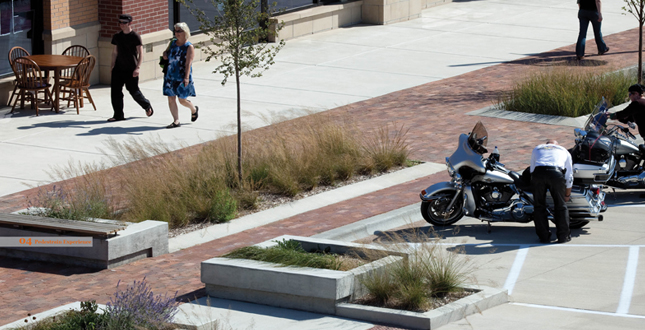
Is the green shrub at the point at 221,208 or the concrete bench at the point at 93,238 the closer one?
the concrete bench at the point at 93,238

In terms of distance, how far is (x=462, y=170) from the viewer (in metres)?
11.3

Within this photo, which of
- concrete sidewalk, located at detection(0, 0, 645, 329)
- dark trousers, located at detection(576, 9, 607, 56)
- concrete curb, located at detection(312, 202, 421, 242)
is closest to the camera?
concrete sidewalk, located at detection(0, 0, 645, 329)

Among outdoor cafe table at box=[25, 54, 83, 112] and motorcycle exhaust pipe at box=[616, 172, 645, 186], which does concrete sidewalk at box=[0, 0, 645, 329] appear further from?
motorcycle exhaust pipe at box=[616, 172, 645, 186]

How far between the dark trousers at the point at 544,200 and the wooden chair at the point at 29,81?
9924 millimetres

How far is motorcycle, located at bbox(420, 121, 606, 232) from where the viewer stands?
11.1 m

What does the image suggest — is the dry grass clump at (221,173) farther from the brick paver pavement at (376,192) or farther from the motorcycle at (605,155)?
the motorcycle at (605,155)

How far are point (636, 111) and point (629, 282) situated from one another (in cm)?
426

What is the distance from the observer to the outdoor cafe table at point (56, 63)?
17.4 metres

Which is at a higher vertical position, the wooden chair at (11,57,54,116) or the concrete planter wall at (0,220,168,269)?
the wooden chair at (11,57,54,116)

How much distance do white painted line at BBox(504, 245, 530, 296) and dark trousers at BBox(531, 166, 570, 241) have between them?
0.99 ft

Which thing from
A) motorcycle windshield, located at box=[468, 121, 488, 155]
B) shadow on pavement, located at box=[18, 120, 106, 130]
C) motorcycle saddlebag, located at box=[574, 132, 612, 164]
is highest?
motorcycle windshield, located at box=[468, 121, 488, 155]

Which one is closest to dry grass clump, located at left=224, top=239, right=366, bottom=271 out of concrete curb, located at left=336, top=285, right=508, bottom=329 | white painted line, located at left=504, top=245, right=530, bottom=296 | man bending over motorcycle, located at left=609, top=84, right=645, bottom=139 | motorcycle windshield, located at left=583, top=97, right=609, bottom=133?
concrete curb, located at left=336, top=285, right=508, bottom=329

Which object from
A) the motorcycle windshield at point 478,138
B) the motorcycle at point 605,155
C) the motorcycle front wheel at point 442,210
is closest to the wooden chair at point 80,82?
the motorcycle front wheel at point 442,210

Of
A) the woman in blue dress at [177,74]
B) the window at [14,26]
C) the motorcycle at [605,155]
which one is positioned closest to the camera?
the motorcycle at [605,155]
